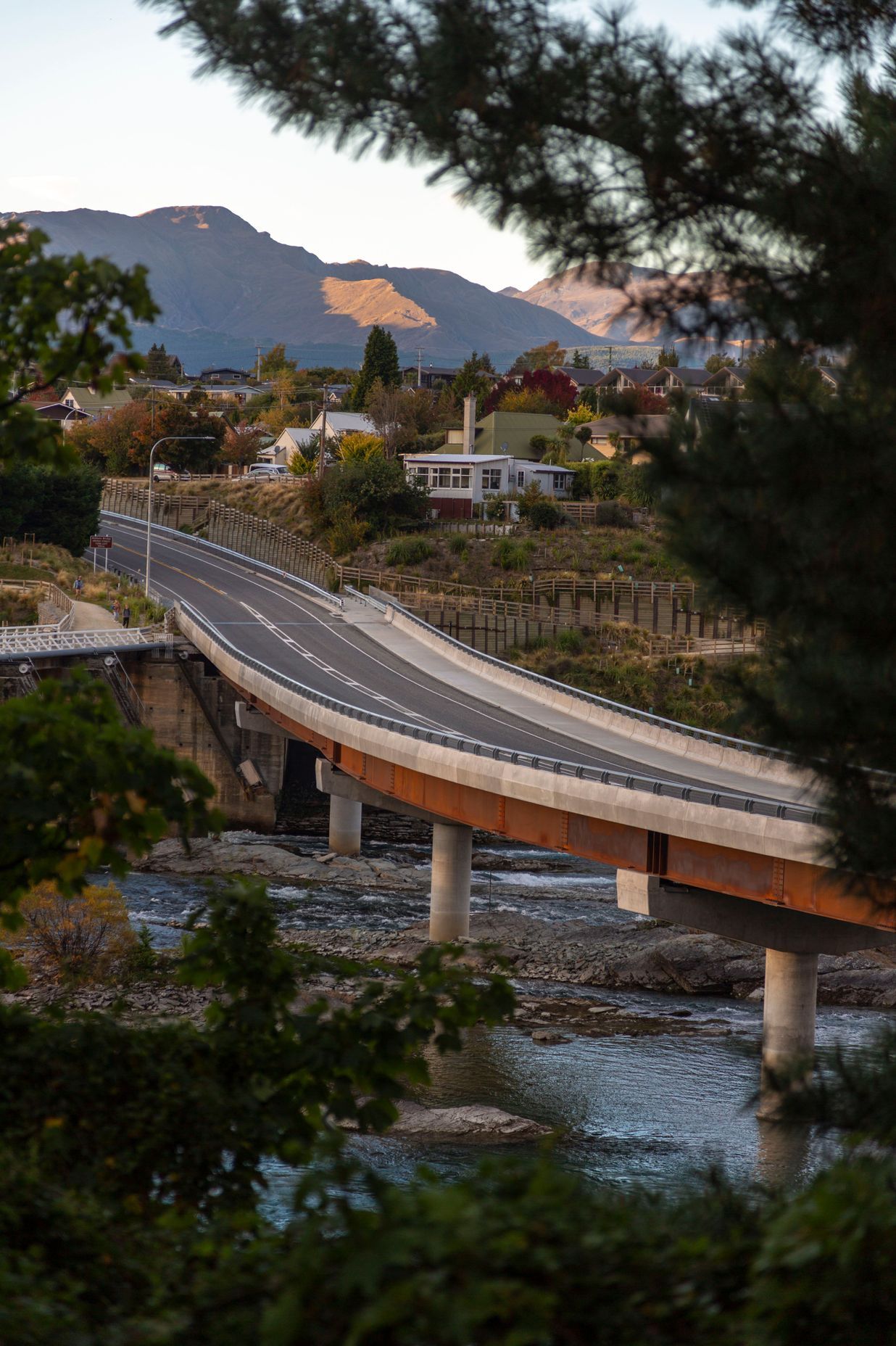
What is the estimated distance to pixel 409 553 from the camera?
7469 cm

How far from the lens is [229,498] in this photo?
90.8 meters

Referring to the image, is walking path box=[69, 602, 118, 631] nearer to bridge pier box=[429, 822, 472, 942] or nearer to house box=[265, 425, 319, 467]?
bridge pier box=[429, 822, 472, 942]

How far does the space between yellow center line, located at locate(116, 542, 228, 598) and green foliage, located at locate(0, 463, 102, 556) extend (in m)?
4.29

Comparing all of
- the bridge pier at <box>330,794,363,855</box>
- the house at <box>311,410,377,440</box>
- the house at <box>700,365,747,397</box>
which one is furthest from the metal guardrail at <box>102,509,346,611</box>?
the house at <box>700,365,747,397</box>

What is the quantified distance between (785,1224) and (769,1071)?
7.98ft

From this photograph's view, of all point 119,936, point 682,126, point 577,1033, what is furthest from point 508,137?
point 119,936

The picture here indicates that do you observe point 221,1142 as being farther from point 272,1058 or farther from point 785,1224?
point 785,1224

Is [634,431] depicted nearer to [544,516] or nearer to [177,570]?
[177,570]

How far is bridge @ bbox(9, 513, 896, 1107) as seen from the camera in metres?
24.0

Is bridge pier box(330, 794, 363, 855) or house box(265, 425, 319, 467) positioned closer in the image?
bridge pier box(330, 794, 363, 855)

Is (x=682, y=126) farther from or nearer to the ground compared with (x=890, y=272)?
farther from the ground

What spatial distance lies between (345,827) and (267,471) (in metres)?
60.3

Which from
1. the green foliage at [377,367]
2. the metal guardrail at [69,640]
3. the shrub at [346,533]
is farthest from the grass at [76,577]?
the green foliage at [377,367]

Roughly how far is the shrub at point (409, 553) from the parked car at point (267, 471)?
81.3ft
